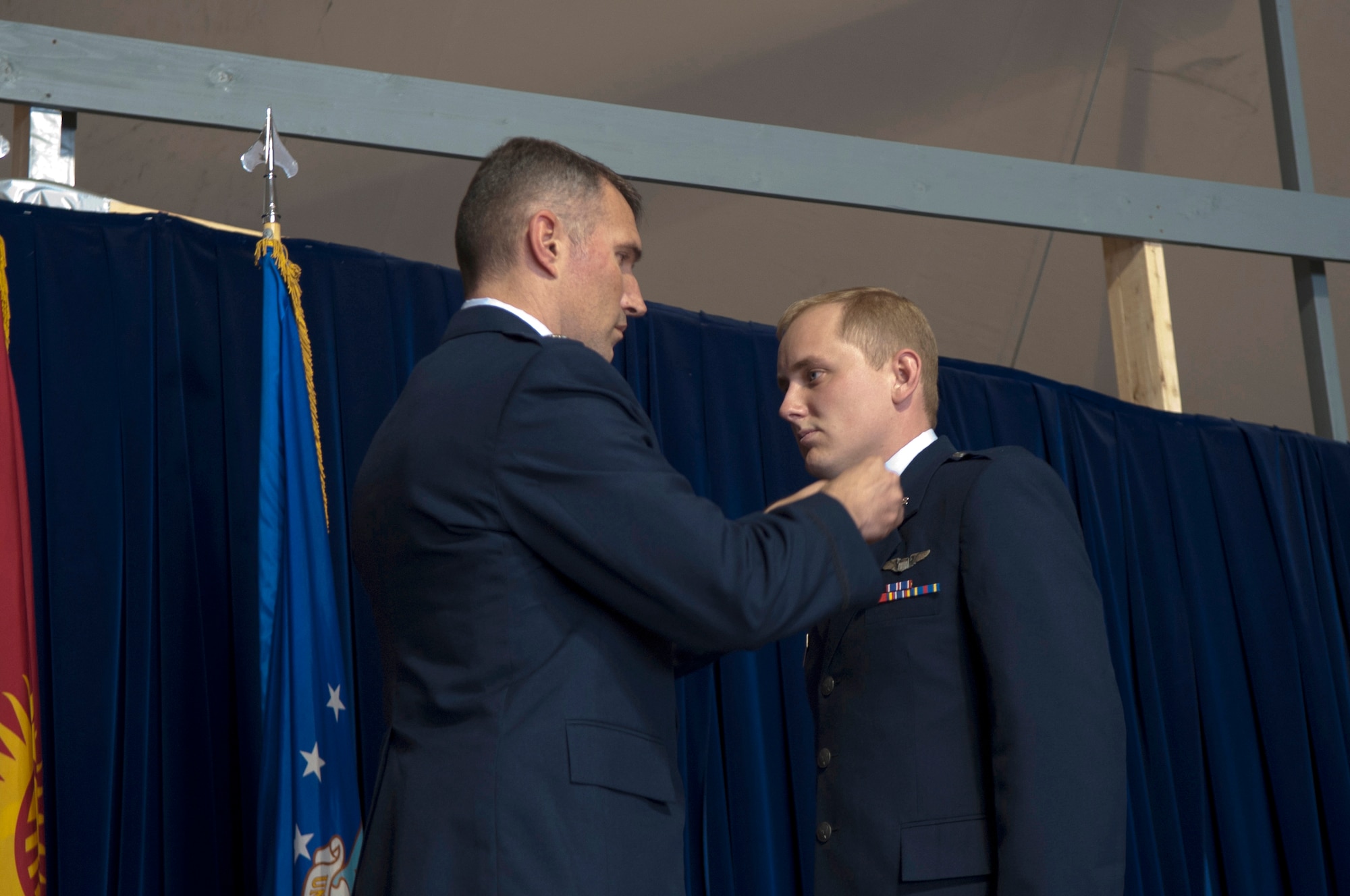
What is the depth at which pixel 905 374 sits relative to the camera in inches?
70.3

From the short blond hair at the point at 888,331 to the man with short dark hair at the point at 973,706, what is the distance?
5.3 inches

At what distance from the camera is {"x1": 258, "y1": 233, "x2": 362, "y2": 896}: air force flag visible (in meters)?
2.05

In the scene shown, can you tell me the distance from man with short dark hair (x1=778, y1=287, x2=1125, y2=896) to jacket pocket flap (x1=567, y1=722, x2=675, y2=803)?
41 centimetres

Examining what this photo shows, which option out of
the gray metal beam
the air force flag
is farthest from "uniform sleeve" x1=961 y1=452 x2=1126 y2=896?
the gray metal beam

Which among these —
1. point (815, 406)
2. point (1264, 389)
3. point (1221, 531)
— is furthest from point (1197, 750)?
point (815, 406)

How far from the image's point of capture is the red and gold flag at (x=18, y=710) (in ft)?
6.10

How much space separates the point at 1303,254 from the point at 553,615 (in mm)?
3715

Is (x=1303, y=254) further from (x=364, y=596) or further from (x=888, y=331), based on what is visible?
(x=364, y=596)

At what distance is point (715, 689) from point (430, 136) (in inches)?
61.1

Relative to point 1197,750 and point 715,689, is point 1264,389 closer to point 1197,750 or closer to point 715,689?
point 1197,750

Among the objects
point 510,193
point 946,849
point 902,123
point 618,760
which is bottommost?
point 946,849

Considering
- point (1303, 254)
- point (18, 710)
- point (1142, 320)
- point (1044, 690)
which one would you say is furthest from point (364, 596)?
point (1303, 254)

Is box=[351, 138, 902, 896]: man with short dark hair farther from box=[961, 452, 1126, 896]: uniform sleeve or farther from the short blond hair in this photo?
the short blond hair

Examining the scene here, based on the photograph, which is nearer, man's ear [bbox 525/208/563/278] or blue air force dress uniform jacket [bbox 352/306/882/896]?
blue air force dress uniform jacket [bbox 352/306/882/896]
